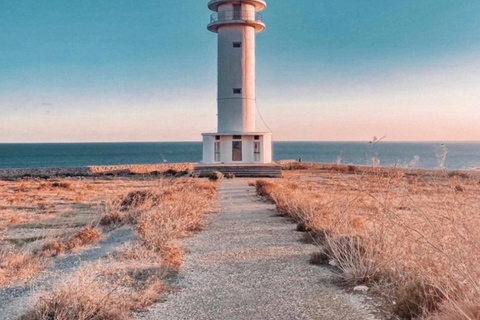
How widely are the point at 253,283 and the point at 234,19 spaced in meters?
26.4

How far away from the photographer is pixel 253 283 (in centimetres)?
662

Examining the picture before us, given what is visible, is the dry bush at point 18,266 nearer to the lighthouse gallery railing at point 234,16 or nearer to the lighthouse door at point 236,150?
the lighthouse door at point 236,150

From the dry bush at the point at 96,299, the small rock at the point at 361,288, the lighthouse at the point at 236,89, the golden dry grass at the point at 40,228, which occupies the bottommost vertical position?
the golden dry grass at the point at 40,228

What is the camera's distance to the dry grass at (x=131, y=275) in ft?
16.1

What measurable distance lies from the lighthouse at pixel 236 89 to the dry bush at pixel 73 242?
21.3 meters

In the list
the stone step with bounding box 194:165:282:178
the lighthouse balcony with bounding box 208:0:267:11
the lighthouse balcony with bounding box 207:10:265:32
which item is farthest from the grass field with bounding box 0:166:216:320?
the lighthouse balcony with bounding box 208:0:267:11

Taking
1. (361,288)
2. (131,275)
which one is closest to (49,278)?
(131,275)

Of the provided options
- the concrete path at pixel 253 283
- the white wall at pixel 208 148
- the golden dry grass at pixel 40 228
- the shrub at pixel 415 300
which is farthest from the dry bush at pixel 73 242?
the white wall at pixel 208 148

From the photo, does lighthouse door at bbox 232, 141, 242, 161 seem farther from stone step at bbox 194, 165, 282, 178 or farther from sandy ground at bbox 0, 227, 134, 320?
sandy ground at bbox 0, 227, 134, 320

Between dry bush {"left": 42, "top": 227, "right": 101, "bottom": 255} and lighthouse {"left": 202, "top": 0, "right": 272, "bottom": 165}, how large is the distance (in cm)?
2128

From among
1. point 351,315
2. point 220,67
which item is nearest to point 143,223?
point 351,315

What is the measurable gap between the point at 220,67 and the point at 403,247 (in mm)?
26680

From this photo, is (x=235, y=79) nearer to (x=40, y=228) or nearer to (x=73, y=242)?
(x=40, y=228)

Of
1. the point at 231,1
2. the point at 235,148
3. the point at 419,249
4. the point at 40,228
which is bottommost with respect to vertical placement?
the point at 40,228
